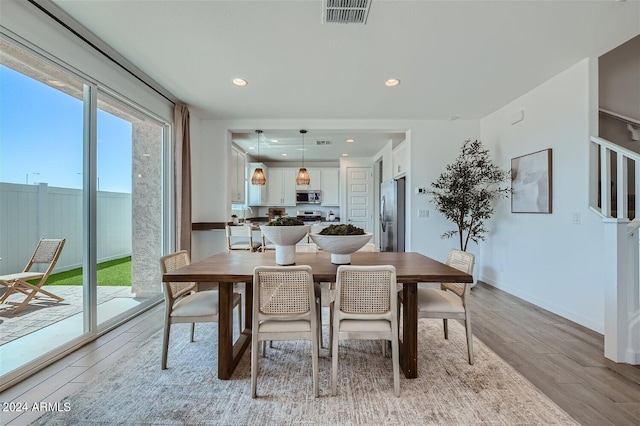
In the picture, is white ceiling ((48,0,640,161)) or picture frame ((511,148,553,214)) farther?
picture frame ((511,148,553,214))

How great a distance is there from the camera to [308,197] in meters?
7.58

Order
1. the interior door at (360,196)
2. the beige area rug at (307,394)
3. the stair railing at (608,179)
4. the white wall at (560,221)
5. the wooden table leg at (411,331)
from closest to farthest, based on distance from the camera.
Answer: the beige area rug at (307,394) < the wooden table leg at (411,331) < the stair railing at (608,179) < the white wall at (560,221) < the interior door at (360,196)

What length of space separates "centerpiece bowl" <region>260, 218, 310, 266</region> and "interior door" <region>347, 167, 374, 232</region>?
533 centimetres

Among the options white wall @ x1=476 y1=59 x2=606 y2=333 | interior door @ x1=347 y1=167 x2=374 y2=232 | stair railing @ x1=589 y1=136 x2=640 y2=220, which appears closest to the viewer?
stair railing @ x1=589 y1=136 x2=640 y2=220

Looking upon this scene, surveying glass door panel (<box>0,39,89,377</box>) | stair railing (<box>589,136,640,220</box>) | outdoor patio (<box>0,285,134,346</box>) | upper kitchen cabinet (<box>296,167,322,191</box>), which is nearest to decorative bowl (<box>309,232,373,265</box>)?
glass door panel (<box>0,39,89,377</box>)

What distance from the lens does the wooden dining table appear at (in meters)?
1.69

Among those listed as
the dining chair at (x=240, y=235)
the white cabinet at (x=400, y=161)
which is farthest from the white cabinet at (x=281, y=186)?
the dining chair at (x=240, y=235)

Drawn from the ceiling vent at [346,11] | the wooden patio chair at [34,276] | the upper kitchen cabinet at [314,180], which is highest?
the ceiling vent at [346,11]

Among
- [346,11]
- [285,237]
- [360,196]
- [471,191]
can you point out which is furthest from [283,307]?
[360,196]

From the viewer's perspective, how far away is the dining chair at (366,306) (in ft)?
5.22

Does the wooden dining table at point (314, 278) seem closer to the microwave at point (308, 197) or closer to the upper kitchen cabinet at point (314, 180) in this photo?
the microwave at point (308, 197)

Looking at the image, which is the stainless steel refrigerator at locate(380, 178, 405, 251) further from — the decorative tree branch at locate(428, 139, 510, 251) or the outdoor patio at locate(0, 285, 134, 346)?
the outdoor patio at locate(0, 285, 134, 346)

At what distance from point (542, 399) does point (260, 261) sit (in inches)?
78.9

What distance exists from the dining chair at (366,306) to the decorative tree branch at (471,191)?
8.84 feet
